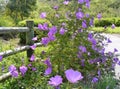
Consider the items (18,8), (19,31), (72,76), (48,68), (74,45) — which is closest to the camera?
(72,76)

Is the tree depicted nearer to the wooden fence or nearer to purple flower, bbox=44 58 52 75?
the wooden fence

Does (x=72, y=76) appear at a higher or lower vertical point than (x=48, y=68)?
higher

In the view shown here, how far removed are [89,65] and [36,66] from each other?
2.54 ft

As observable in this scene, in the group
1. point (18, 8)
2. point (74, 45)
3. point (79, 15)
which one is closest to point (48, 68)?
point (74, 45)

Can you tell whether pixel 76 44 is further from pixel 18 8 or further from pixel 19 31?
pixel 18 8

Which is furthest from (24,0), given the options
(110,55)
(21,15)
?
(110,55)

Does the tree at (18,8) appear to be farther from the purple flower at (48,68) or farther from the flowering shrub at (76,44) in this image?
the purple flower at (48,68)

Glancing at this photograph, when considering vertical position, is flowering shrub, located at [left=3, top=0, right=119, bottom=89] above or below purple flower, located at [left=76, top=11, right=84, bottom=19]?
below

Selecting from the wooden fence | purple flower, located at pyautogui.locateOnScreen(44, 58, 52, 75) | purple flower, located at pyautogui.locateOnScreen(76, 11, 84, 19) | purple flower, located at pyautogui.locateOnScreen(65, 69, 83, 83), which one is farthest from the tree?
purple flower, located at pyautogui.locateOnScreen(65, 69, 83, 83)

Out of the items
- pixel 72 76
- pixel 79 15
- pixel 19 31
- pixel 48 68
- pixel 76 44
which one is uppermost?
pixel 72 76

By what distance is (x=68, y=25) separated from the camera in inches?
198

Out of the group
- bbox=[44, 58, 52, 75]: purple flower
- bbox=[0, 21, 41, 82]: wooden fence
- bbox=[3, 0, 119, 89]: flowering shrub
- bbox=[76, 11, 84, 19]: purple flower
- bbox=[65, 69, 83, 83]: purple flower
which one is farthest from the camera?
bbox=[0, 21, 41, 82]: wooden fence

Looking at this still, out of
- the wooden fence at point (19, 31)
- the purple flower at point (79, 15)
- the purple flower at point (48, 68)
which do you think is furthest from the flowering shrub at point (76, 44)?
the wooden fence at point (19, 31)

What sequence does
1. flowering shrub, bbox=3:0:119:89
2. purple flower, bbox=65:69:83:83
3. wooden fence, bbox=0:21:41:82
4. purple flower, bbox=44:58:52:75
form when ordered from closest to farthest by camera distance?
purple flower, bbox=65:69:83:83
purple flower, bbox=44:58:52:75
flowering shrub, bbox=3:0:119:89
wooden fence, bbox=0:21:41:82
